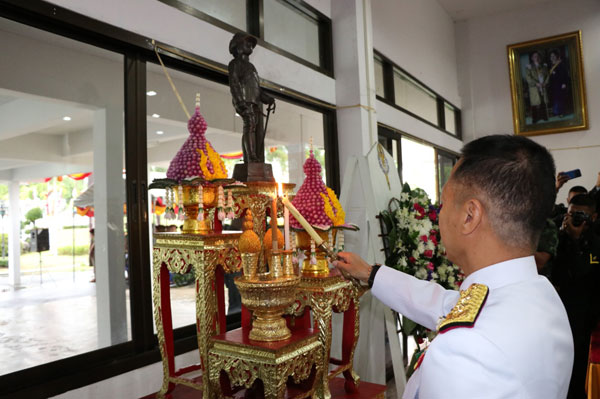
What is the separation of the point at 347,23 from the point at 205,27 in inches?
64.4

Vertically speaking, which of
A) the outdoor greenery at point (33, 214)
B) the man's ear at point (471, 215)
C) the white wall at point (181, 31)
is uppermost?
the white wall at point (181, 31)

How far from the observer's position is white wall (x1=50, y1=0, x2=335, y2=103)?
204 centimetres

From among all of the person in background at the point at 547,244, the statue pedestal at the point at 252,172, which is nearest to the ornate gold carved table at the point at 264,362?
the statue pedestal at the point at 252,172

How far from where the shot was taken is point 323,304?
1797 millimetres

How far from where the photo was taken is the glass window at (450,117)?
711 cm

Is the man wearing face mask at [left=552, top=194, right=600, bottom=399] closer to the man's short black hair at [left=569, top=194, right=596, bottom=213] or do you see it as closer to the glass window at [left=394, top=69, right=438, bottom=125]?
the man's short black hair at [left=569, top=194, right=596, bottom=213]

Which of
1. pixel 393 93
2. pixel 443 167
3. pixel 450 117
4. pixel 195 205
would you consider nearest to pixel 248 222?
pixel 195 205

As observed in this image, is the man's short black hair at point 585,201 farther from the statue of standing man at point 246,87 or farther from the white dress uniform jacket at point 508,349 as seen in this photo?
the white dress uniform jacket at point 508,349

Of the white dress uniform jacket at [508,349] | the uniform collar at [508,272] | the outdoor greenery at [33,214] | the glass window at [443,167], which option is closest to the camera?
the white dress uniform jacket at [508,349]

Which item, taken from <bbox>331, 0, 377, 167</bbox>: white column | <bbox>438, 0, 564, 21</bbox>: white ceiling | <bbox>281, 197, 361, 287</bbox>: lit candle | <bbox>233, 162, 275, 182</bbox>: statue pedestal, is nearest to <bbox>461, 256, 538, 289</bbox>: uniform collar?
<bbox>281, 197, 361, 287</bbox>: lit candle

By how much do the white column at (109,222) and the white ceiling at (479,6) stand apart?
253 inches

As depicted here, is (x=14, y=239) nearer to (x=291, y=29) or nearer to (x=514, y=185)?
(x=514, y=185)

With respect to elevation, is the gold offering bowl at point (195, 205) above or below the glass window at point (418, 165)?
below

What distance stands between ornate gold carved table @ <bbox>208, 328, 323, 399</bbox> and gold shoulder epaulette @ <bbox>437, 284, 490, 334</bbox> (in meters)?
0.82
